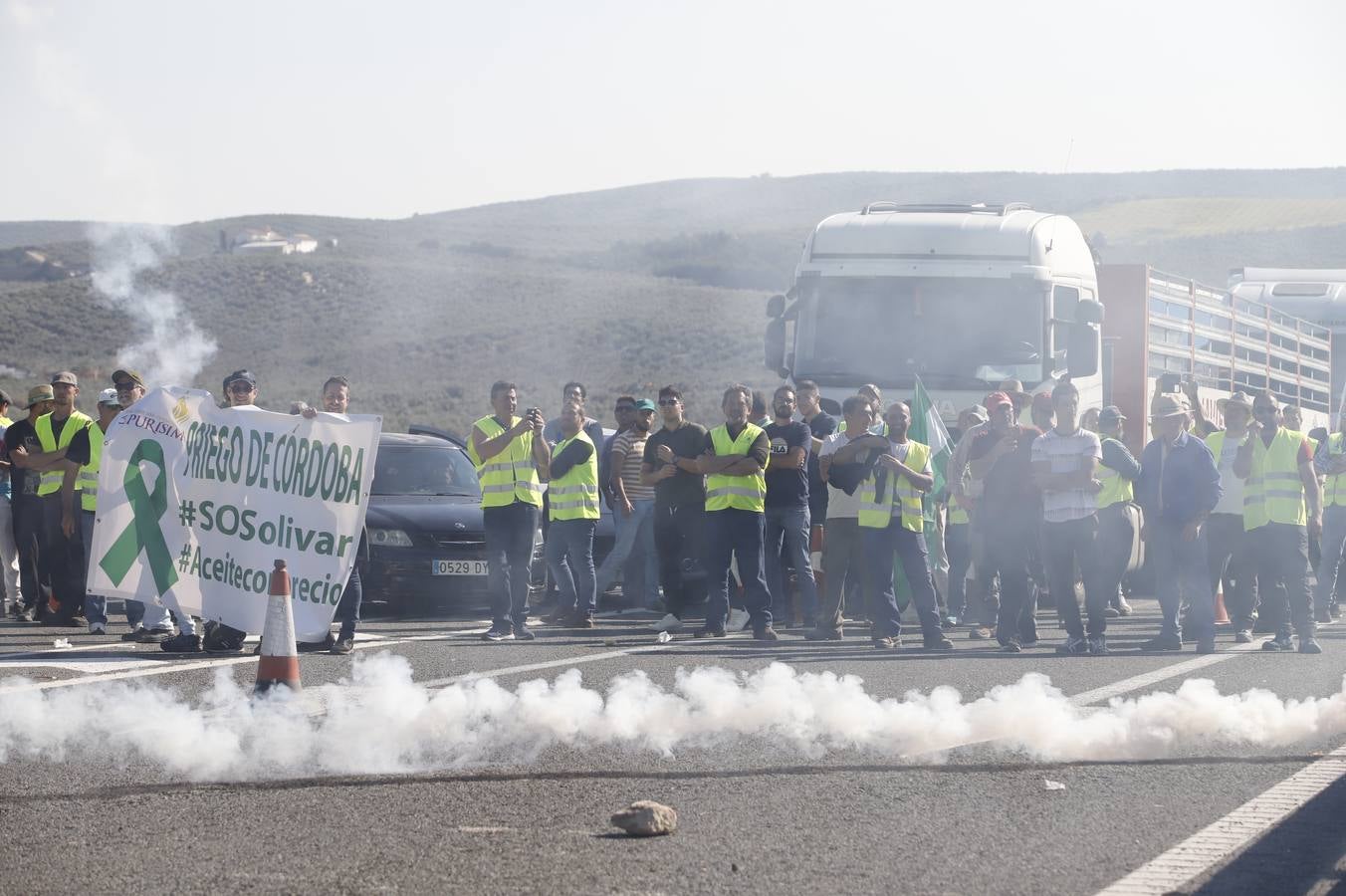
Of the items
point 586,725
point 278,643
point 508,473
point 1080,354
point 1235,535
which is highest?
point 1080,354

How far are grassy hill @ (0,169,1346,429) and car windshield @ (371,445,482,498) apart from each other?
38.5m

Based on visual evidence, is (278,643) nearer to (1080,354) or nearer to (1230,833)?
(1230,833)

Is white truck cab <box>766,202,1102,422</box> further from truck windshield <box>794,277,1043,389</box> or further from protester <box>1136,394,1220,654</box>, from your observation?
protester <box>1136,394,1220,654</box>

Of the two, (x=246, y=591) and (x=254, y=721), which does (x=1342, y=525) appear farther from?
(x=254, y=721)

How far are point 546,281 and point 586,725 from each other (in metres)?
89.4

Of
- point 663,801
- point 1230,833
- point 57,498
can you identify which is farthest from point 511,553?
point 1230,833

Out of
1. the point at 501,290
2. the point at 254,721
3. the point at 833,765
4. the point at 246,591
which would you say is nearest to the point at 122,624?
the point at 246,591

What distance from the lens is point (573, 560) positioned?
44.5ft

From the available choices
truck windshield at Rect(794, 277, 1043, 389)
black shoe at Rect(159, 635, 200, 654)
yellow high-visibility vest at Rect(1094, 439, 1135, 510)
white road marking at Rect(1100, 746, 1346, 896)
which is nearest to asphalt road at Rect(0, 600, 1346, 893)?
white road marking at Rect(1100, 746, 1346, 896)

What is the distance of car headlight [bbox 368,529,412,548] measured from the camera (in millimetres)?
14609

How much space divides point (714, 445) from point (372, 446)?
3386 mm

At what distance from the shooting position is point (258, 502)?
1041cm

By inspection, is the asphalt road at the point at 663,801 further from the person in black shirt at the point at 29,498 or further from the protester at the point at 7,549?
the protester at the point at 7,549

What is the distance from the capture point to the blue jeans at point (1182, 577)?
40.4ft
